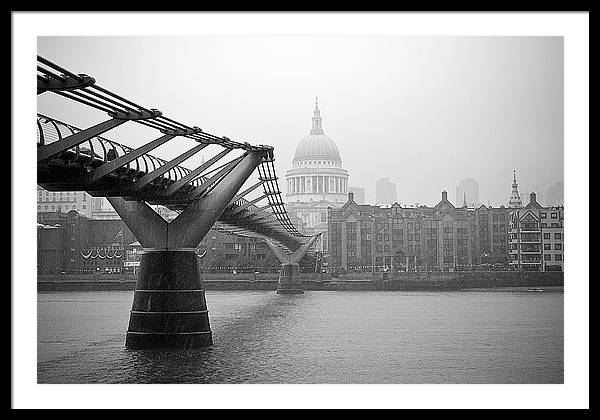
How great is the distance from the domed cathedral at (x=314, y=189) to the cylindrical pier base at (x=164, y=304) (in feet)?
61.3

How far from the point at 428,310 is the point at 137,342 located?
18456 millimetres

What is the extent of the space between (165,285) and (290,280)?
35049mm

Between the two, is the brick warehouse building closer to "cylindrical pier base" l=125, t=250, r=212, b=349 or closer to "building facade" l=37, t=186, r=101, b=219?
"cylindrical pier base" l=125, t=250, r=212, b=349

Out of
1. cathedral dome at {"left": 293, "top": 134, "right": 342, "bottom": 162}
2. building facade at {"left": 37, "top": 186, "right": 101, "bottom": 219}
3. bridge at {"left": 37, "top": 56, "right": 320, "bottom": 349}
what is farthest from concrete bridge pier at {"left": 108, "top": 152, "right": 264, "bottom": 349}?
cathedral dome at {"left": 293, "top": 134, "right": 342, "bottom": 162}

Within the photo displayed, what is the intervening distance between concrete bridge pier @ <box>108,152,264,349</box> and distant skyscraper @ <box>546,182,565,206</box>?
7.63 metres

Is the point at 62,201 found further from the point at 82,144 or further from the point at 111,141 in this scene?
the point at 82,144

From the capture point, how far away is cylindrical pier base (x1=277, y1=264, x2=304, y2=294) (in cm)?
5597

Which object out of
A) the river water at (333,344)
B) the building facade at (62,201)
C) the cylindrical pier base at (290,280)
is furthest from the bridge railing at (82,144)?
the cylindrical pier base at (290,280)

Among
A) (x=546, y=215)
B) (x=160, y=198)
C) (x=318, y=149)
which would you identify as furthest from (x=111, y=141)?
(x=318, y=149)

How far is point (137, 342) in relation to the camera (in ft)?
70.7

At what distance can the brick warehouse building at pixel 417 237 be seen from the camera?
35.4 metres

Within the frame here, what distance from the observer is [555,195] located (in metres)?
17.9
